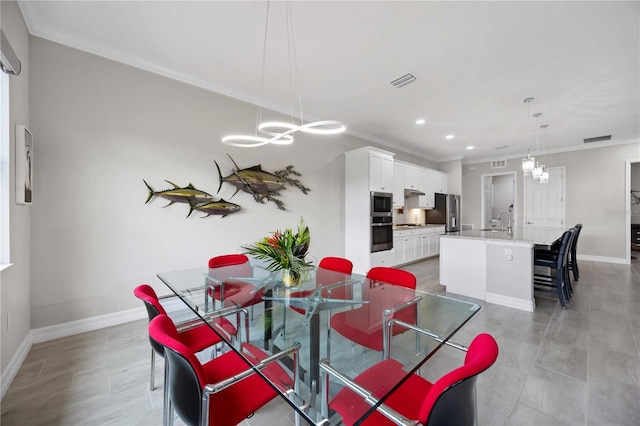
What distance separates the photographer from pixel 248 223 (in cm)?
371

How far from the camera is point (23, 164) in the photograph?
2.04 meters

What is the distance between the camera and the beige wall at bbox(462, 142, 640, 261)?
19.0 feet

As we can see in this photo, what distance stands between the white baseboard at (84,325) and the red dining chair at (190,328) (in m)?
1.31

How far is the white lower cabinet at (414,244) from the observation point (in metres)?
5.42

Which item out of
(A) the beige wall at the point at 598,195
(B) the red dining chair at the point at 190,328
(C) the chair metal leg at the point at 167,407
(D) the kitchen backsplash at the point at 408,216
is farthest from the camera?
(D) the kitchen backsplash at the point at 408,216

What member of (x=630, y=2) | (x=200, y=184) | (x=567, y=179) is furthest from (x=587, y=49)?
(x=567, y=179)

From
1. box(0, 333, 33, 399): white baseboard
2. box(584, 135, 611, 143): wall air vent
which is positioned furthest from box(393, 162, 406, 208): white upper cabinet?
box(0, 333, 33, 399): white baseboard

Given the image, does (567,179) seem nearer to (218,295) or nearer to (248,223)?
(248,223)

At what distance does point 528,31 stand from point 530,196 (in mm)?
6092

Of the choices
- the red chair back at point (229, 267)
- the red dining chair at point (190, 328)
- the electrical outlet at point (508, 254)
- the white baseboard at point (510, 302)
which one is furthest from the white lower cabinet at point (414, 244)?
the red dining chair at point (190, 328)

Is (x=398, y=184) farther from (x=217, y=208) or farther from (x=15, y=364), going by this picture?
(x=15, y=364)

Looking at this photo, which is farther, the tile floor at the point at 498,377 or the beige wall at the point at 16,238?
the beige wall at the point at 16,238

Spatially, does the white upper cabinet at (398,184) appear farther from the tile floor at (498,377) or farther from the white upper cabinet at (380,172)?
the tile floor at (498,377)

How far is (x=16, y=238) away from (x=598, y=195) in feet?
32.6
